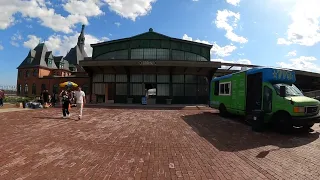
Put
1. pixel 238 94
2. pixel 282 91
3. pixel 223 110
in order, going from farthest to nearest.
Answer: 1. pixel 223 110
2. pixel 238 94
3. pixel 282 91

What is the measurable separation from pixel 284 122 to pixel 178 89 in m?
17.1

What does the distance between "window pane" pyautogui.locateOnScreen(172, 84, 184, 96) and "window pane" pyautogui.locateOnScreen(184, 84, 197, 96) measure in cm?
48

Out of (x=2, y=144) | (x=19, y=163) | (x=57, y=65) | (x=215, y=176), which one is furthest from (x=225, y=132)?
(x=57, y=65)

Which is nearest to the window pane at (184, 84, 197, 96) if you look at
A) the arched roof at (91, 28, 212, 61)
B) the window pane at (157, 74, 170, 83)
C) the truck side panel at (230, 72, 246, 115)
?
the window pane at (157, 74, 170, 83)

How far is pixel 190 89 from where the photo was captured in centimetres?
2555

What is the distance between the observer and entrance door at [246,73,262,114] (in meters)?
10.4

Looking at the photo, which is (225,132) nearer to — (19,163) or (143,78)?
(19,163)

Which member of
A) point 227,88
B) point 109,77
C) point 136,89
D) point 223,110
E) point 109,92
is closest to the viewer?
point 227,88

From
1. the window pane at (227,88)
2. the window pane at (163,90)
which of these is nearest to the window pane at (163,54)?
the window pane at (163,90)

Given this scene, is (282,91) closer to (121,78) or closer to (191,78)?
(191,78)

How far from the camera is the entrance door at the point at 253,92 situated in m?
10.4

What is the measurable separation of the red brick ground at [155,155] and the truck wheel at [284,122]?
37 centimetres

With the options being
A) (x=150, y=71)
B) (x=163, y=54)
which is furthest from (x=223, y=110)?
(x=163, y=54)

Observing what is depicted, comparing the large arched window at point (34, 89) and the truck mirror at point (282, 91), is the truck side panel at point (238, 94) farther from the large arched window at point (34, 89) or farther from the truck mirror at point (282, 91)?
the large arched window at point (34, 89)
